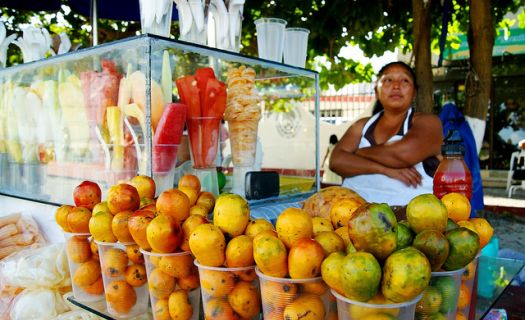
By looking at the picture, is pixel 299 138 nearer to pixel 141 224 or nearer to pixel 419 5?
pixel 141 224

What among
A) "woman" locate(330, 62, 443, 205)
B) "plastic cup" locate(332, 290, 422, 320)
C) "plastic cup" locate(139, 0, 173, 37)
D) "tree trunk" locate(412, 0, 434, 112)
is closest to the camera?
"plastic cup" locate(332, 290, 422, 320)

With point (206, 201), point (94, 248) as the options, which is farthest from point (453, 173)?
point (94, 248)

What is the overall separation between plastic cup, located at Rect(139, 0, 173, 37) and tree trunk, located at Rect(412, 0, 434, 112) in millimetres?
2767

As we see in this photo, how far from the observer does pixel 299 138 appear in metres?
2.65

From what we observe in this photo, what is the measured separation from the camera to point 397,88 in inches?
111

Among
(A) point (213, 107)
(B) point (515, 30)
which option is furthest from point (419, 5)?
(B) point (515, 30)

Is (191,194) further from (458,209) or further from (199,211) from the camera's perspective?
(458,209)

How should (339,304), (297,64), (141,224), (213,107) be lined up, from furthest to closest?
(297,64), (213,107), (141,224), (339,304)

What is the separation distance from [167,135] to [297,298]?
33.0 inches

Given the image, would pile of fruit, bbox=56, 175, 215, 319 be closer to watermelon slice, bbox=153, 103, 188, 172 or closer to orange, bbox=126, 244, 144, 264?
orange, bbox=126, 244, 144, 264

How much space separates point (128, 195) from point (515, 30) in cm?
873

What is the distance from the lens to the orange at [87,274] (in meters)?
1.29

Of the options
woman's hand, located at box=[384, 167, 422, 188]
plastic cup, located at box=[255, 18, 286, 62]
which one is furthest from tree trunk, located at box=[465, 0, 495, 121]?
plastic cup, located at box=[255, 18, 286, 62]

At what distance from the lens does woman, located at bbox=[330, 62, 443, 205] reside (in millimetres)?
2738
